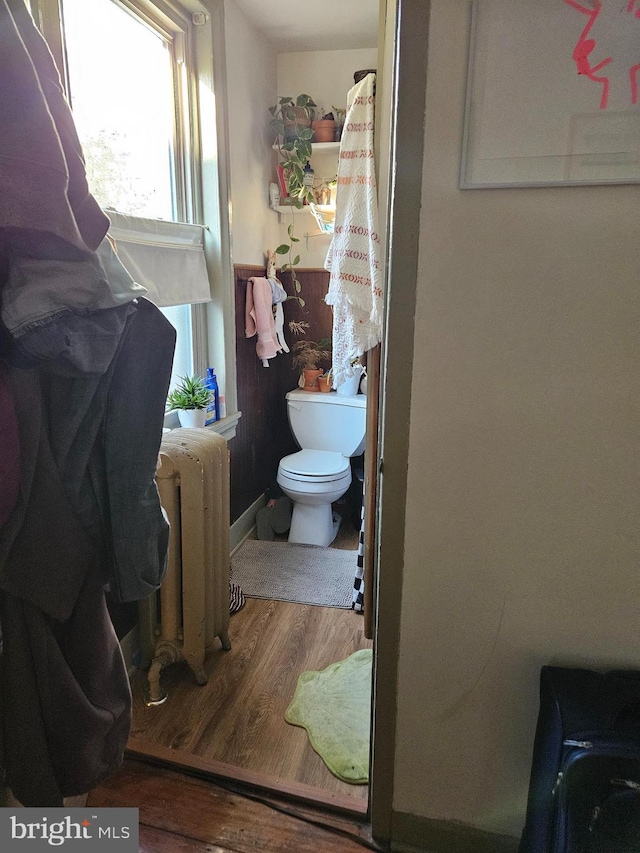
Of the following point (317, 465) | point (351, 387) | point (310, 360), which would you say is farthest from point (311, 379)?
point (317, 465)

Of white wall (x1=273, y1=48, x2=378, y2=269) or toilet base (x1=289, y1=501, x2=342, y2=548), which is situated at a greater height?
white wall (x1=273, y1=48, x2=378, y2=269)

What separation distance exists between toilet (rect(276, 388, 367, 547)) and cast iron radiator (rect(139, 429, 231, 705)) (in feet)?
2.79

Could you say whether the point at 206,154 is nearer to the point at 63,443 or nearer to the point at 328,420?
the point at 328,420

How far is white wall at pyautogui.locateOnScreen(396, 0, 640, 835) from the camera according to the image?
3.09ft

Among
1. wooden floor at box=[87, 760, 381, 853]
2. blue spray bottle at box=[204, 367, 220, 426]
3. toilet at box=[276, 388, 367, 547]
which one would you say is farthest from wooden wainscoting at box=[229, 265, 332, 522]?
wooden floor at box=[87, 760, 381, 853]

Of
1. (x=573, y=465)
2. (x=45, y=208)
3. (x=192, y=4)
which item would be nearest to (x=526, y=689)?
(x=573, y=465)

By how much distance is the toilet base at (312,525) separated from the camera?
9.06 ft

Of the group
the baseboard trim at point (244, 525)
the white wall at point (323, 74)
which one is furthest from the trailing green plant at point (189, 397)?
the white wall at point (323, 74)

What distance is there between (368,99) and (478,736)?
1.83 metres

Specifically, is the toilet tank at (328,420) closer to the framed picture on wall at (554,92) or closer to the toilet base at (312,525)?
the toilet base at (312,525)

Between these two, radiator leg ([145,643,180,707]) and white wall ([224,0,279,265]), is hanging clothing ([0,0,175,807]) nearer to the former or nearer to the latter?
radiator leg ([145,643,180,707])

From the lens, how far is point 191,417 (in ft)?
6.67

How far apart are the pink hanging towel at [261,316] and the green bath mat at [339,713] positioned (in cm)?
150

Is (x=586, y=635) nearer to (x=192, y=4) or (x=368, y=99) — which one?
(x=368, y=99)
